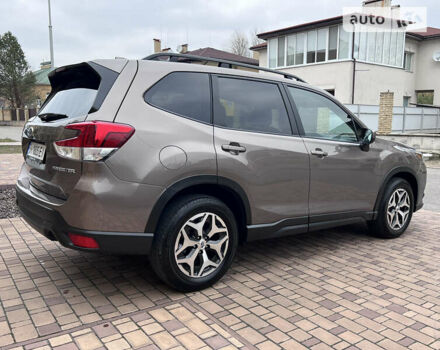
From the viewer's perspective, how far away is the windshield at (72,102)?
3.09 m

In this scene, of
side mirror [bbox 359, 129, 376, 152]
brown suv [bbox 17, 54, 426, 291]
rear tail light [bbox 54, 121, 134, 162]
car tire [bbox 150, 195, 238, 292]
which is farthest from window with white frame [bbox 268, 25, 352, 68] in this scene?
rear tail light [bbox 54, 121, 134, 162]

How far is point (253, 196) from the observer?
3.57 meters

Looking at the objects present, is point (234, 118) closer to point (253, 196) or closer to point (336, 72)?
point (253, 196)

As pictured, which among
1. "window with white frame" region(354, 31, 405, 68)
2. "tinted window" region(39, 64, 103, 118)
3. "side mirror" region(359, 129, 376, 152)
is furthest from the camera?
"window with white frame" region(354, 31, 405, 68)

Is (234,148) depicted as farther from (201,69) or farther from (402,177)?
(402,177)

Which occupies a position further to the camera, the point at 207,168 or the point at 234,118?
the point at 234,118

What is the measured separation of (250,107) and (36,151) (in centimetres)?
189

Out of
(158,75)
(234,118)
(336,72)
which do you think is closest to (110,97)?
(158,75)

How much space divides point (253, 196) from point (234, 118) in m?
0.70

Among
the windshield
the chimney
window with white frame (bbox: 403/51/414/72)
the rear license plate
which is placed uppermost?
the chimney

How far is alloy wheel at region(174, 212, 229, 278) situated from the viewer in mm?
3217

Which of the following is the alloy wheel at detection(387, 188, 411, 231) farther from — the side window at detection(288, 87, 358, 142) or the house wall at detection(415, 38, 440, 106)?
the house wall at detection(415, 38, 440, 106)

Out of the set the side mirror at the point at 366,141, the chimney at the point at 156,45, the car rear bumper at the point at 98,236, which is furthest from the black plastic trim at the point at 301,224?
the chimney at the point at 156,45

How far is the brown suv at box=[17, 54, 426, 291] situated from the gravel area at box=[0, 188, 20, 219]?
246 centimetres
